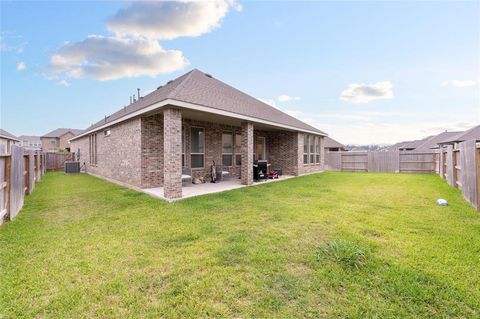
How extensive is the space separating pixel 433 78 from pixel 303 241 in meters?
14.1

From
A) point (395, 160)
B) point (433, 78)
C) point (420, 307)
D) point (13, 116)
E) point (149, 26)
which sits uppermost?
point (149, 26)

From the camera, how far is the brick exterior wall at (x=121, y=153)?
9.29 metres

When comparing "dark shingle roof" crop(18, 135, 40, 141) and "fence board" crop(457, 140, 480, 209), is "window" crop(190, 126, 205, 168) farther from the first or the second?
"dark shingle roof" crop(18, 135, 40, 141)

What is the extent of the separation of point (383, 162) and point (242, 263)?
19.5m

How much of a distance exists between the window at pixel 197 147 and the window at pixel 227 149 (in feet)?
4.88

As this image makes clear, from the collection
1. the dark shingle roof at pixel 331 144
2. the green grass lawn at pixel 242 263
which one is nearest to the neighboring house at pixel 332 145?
the dark shingle roof at pixel 331 144

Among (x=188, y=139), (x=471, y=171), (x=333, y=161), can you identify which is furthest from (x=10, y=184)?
(x=333, y=161)

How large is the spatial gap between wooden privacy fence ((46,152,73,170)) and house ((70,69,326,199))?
8.62 metres

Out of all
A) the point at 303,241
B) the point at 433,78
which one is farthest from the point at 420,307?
the point at 433,78

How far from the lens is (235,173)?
13.3 m

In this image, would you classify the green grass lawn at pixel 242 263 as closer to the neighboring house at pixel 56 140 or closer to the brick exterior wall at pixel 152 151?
the brick exterior wall at pixel 152 151

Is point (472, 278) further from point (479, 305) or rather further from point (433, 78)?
point (433, 78)

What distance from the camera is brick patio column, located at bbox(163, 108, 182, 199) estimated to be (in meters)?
7.23

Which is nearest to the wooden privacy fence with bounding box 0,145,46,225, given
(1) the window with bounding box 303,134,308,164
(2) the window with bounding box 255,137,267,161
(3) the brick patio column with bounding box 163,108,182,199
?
(3) the brick patio column with bounding box 163,108,182,199
